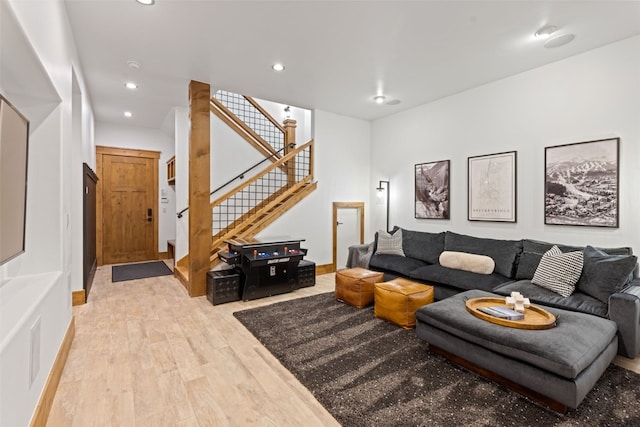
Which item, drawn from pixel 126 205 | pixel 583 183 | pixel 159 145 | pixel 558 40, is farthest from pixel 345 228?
pixel 126 205

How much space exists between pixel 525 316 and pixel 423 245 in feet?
7.44

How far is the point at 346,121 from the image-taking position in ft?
19.5

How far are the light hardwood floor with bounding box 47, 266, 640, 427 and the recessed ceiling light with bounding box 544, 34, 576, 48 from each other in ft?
9.94

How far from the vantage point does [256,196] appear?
5.84m

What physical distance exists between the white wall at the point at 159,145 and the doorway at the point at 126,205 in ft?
0.33

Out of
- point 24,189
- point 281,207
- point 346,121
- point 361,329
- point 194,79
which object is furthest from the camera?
point 346,121

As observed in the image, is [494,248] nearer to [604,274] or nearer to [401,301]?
[604,274]

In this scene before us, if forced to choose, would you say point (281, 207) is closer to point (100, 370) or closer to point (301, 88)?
point (301, 88)

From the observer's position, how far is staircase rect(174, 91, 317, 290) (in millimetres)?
5059

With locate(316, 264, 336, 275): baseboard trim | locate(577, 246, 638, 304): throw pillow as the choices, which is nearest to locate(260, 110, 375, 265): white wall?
locate(316, 264, 336, 275): baseboard trim

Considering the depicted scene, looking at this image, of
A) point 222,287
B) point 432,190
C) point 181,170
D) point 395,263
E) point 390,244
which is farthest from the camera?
point 181,170

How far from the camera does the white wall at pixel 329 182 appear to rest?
5.39 m

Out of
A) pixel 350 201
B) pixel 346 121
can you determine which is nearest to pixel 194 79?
pixel 346 121

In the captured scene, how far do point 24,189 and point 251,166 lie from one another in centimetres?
425
